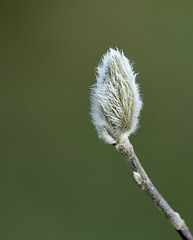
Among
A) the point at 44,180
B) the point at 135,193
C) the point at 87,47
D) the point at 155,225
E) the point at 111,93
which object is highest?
the point at 87,47

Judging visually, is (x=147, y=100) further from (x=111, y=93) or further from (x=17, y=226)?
(x=111, y=93)

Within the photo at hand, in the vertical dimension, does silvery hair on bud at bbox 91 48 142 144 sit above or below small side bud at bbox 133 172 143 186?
above

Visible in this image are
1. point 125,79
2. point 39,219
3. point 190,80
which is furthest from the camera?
point 39,219

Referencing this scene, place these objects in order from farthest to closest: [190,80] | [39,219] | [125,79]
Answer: [39,219]
[190,80]
[125,79]

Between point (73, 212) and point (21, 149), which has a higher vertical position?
point (21, 149)

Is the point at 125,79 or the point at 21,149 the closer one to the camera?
the point at 125,79

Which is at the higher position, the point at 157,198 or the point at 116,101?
the point at 116,101

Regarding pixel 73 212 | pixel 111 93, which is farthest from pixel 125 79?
pixel 73 212

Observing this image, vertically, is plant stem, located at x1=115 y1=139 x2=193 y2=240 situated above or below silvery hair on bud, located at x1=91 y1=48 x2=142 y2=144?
below
